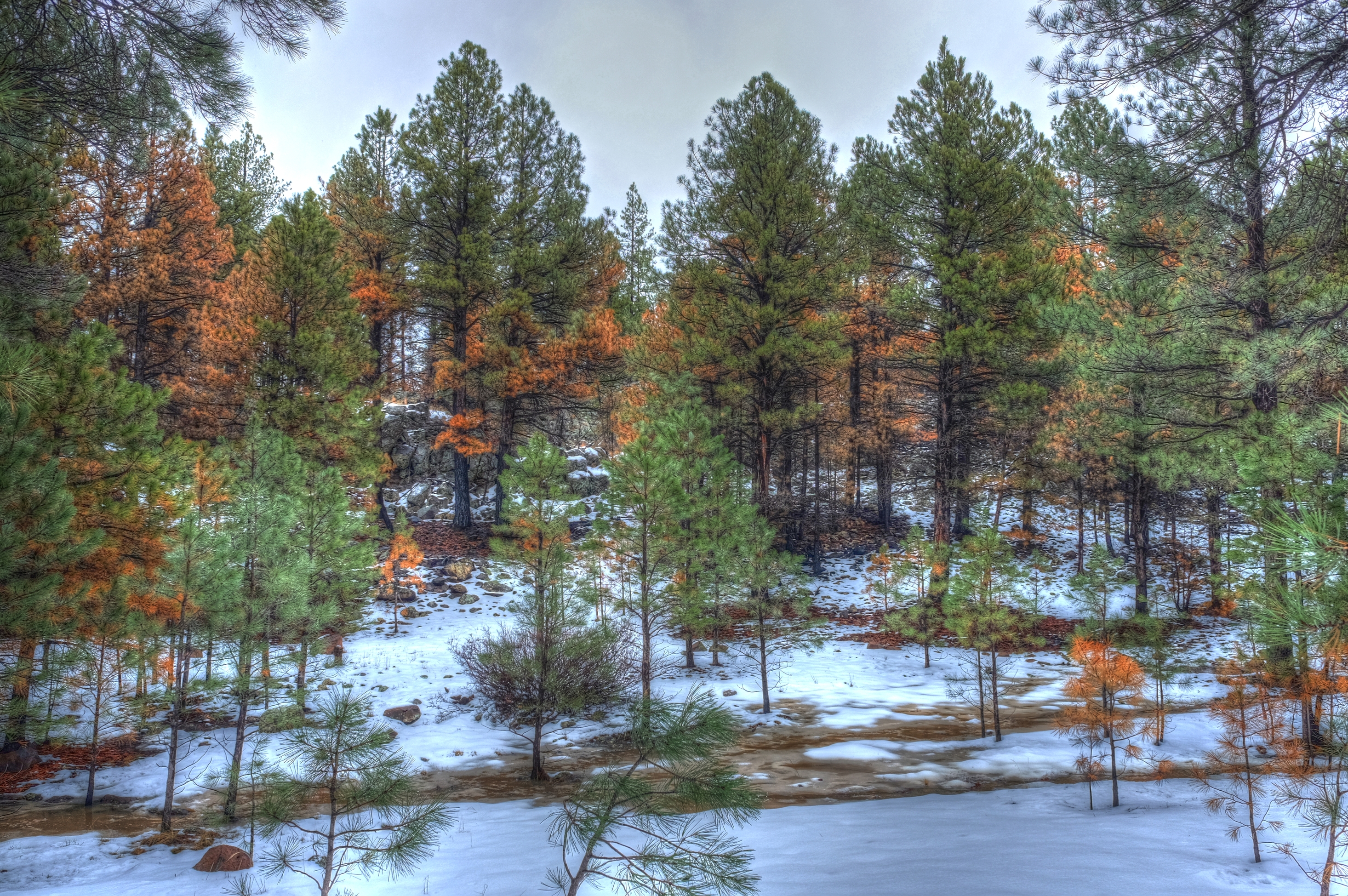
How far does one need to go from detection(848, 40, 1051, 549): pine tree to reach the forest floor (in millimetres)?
5562

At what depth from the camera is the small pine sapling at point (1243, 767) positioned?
642 cm

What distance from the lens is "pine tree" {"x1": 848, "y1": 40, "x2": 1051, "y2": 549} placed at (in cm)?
1526

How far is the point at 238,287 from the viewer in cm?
1512

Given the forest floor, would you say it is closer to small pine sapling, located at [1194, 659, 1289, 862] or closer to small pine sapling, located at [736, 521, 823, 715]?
small pine sapling, located at [1194, 659, 1289, 862]

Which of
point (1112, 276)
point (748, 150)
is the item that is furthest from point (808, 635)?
point (748, 150)

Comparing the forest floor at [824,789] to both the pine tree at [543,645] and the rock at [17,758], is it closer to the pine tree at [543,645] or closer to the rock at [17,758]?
the rock at [17,758]

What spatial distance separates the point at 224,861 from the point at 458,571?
11.4m

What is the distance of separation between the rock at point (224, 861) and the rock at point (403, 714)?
4872 mm

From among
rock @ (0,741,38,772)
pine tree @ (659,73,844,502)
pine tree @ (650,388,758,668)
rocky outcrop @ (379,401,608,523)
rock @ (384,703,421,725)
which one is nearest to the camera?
rock @ (0,741,38,772)

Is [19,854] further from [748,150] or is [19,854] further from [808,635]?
[748,150]

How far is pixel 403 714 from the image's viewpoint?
11617mm

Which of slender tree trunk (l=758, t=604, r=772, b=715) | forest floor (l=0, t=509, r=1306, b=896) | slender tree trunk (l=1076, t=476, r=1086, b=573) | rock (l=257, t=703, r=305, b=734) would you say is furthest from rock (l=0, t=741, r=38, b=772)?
slender tree trunk (l=1076, t=476, r=1086, b=573)

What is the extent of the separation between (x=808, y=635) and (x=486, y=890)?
38.2 feet

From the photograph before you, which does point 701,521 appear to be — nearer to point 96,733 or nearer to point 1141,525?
point 96,733
